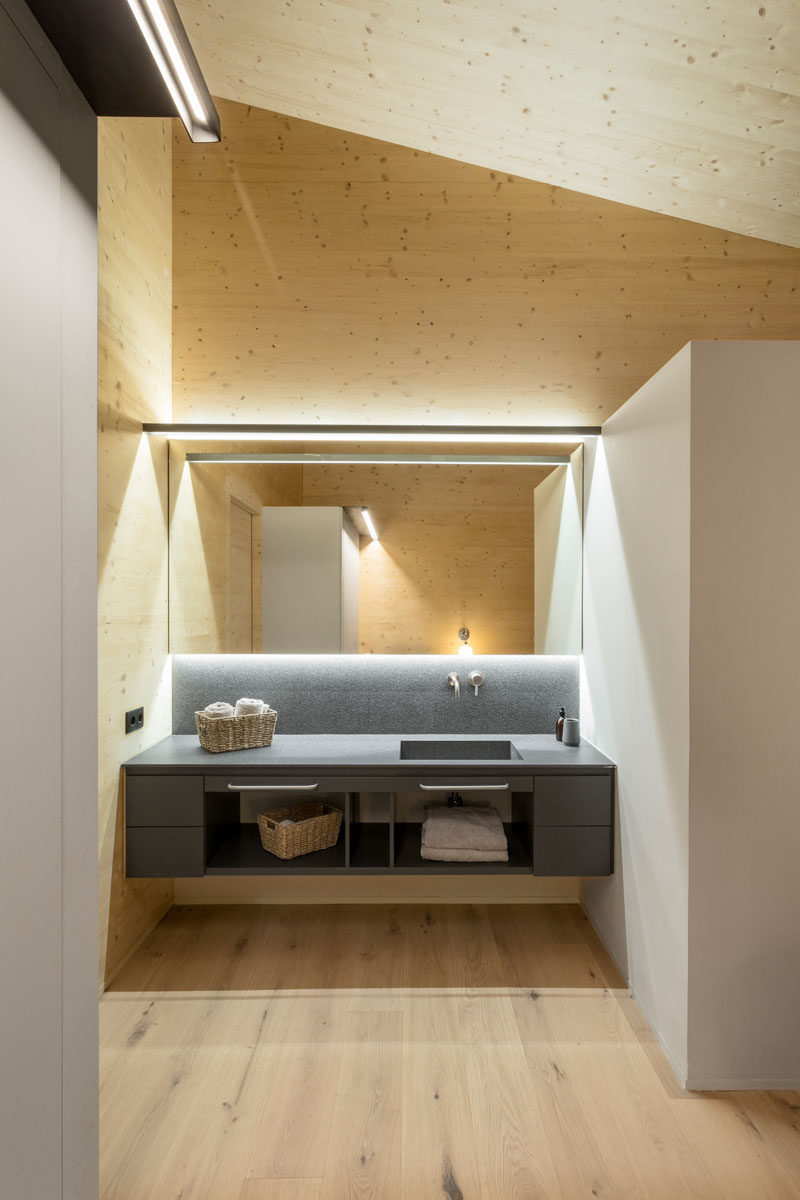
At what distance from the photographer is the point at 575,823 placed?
2475 mm

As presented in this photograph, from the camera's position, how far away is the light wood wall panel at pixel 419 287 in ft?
9.66

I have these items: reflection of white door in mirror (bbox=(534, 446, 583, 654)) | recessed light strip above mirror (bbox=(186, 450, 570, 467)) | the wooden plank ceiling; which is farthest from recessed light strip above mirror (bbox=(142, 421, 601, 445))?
the wooden plank ceiling

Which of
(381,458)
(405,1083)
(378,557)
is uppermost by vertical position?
(381,458)

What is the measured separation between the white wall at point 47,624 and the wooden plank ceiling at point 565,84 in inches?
73.0

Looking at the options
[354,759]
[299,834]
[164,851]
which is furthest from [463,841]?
[164,851]

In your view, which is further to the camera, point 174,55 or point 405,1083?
point 405,1083

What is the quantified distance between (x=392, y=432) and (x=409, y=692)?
3.82ft

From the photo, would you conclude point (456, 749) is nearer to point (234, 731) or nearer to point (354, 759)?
point (354, 759)

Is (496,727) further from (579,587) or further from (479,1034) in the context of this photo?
(479,1034)

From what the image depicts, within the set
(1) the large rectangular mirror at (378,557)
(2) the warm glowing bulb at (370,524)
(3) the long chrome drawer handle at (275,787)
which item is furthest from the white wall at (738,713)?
(2) the warm glowing bulb at (370,524)

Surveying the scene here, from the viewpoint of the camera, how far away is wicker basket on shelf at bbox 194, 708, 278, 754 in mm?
2623

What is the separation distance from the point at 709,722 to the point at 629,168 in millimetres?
2312

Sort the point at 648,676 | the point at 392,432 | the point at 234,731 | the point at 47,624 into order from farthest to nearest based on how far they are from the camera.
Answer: the point at 392,432 < the point at 234,731 < the point at 648,676 < the point at 47,624

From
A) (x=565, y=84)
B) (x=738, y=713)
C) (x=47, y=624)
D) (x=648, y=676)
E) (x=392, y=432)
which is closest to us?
(x=47, y=624)
